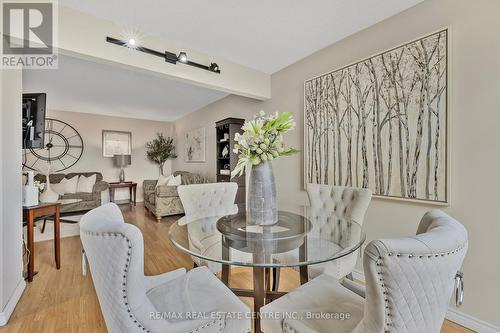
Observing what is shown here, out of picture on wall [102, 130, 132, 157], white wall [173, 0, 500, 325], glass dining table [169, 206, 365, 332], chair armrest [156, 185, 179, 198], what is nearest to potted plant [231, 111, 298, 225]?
glass dining table [169, 206, 365, 332]

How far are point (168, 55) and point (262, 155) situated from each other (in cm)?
164

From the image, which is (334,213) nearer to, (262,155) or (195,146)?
(262,155)

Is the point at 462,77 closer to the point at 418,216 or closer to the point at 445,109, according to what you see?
the point at 445,109

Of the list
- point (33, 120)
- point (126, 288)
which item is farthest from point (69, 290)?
point (126, 288)

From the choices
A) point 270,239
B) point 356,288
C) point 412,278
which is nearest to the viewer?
point 412,278

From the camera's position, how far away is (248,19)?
1983 mm

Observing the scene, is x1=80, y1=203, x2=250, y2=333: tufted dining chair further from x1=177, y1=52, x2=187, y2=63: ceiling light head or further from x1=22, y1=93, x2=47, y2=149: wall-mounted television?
x1=22, y1=93, x2=47, y2=149: wall-mounted television

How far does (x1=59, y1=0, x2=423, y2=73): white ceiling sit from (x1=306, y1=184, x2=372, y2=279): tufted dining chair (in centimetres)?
149

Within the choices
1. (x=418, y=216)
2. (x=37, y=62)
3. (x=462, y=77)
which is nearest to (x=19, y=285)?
(x=37, y=62)

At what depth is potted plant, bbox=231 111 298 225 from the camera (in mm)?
1425

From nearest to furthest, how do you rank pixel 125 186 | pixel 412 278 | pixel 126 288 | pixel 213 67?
pixel 412 278, pixel 126 288, pixel 213 67, pixel 125 186

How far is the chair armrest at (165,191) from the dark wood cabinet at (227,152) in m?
1.06

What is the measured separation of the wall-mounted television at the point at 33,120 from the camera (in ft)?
7.23

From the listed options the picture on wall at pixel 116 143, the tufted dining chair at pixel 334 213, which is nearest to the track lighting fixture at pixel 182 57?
the tufted dining chair at pixel 334 213
